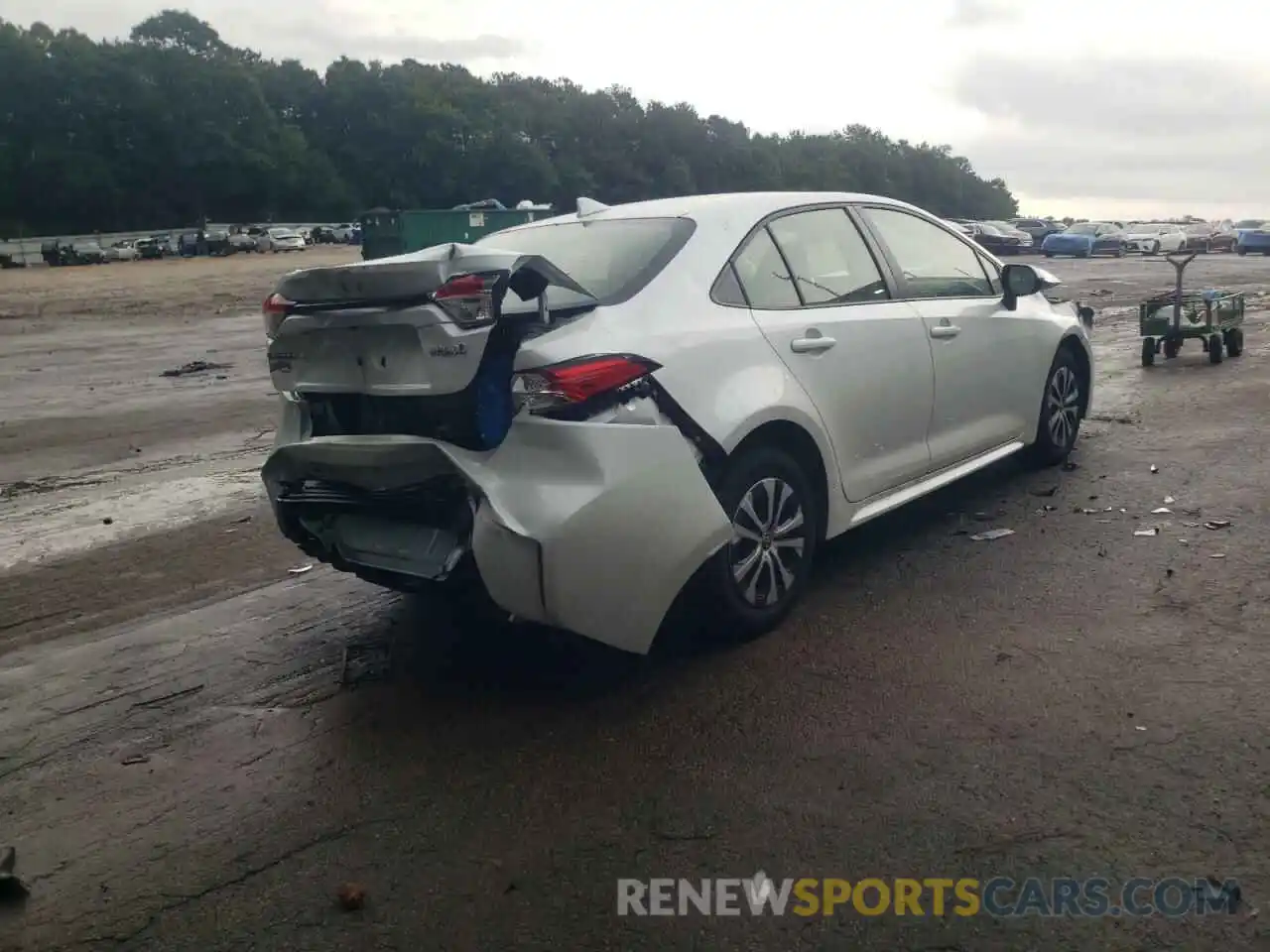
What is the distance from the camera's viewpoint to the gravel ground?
9.70ft

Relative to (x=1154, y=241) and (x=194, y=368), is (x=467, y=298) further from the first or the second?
(x=1154, y=241)

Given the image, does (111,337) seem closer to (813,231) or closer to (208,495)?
→ (208,495)

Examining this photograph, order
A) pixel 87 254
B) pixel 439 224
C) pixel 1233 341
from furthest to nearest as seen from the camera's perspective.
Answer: pixel 87 254 < pixel 439 224 < pixel 1233 341

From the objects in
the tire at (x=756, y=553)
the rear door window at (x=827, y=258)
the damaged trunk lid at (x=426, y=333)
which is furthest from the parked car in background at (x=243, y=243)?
the tire at (x=756, y=553)

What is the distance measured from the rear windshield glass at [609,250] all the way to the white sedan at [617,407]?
0.05 ft

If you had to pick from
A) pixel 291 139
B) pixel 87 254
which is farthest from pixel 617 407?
pixel 291 139

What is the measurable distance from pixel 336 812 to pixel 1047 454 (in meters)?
5.05

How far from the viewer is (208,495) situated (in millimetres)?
7531

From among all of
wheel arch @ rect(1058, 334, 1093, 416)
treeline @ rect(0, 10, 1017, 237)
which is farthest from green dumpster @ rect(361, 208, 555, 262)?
treeline @ rect(0, 10, 1017, 237)

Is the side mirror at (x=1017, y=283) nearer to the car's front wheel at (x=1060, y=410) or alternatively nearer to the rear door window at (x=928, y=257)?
the rear door window at (x=928, y=257)

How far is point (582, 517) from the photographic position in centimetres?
375

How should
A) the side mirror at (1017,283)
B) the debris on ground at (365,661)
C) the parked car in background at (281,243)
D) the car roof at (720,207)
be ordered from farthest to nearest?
the parked car in background at (281,243), the side mirror at (1017,283), the car roof at (720,207), the debris on ground at (365,661)

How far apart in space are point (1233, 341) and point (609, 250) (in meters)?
10.3

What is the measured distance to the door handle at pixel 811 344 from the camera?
4.66m
